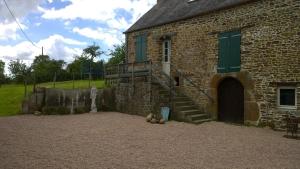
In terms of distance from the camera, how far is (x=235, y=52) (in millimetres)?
11914

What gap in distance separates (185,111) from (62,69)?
128 feet

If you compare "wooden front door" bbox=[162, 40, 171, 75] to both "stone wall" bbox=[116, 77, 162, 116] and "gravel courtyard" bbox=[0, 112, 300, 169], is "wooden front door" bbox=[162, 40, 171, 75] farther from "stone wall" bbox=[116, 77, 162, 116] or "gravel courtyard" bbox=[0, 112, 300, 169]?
"gravel courtyard" bbox=[0, 112, 300, 169]

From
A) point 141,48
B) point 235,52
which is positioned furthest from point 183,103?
point 141,48

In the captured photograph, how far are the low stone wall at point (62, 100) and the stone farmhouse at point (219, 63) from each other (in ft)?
4.12

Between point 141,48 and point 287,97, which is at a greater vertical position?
point 141,48

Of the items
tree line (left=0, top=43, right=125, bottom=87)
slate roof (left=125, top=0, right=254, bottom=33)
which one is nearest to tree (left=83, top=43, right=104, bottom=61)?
tree line (left=0, top=43, right=125, bottom=87)

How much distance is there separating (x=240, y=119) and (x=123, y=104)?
6286 mm

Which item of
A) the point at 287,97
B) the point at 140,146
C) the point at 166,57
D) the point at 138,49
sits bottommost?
the point at 140,146

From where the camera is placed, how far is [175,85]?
48.1 ft

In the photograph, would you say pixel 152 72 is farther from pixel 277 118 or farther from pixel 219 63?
pixel 277 118

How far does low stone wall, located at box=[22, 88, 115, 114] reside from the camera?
45.7 feet

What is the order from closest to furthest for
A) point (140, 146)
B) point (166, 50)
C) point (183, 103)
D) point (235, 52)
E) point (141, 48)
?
point (140, 146) → point (235, 52) → point (183, 103) → point (166, 50) → point (141, 48)

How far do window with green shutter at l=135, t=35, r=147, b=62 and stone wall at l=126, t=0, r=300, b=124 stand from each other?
Result: 2.18m

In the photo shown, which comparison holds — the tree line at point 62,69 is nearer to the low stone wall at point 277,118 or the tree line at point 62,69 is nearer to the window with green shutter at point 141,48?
the window with green shutter at point 141,48
